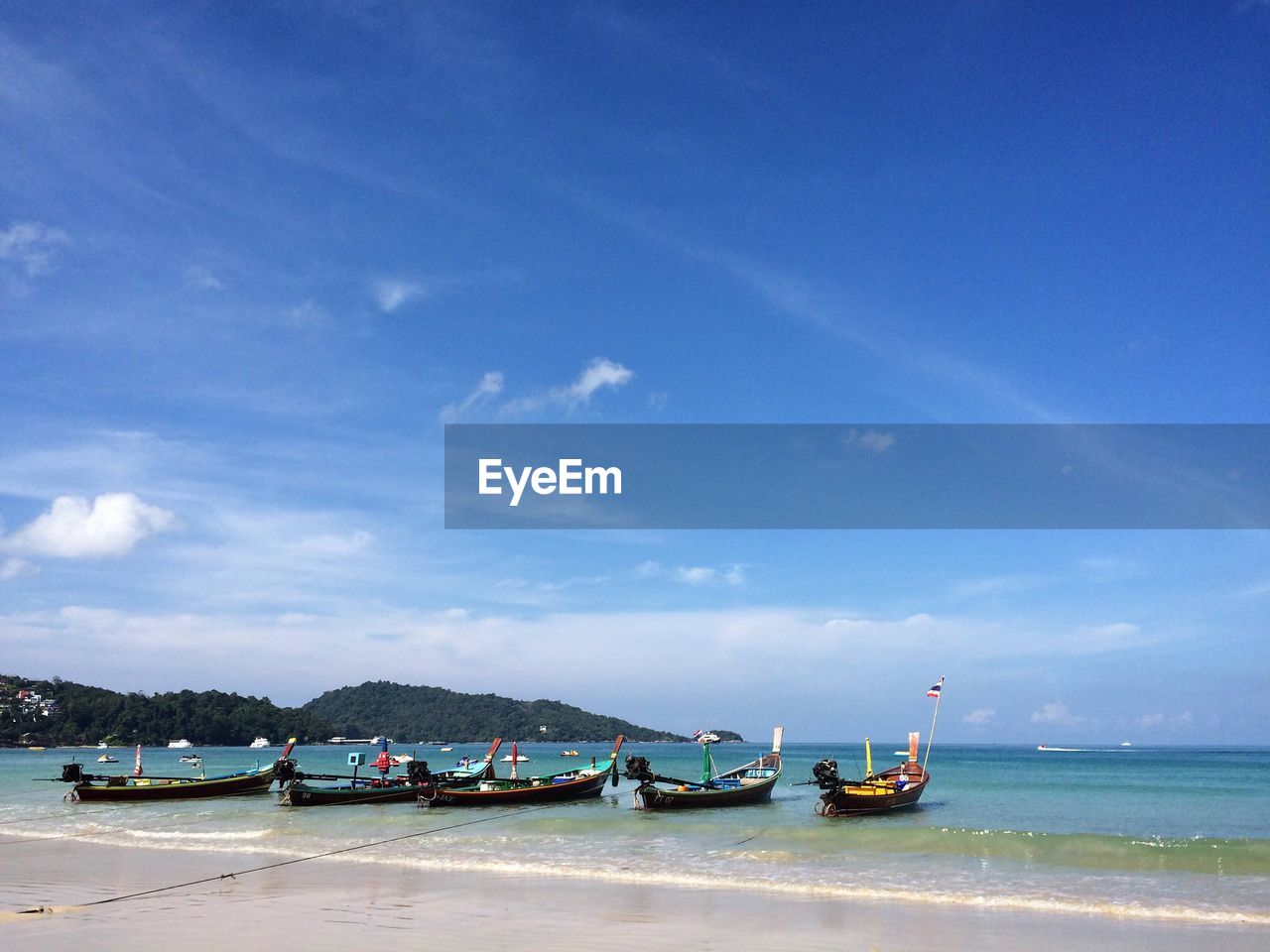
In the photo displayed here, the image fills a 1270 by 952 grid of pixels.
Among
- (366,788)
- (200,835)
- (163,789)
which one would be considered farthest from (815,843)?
(163,789)

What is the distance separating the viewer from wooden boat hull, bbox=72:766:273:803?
39219 mm

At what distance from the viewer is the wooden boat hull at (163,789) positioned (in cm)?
3922

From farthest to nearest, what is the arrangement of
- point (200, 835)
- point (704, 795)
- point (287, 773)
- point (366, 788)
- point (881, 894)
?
point (287, 773) < point (366, 788) < point (704, 795) < point (200, 835) < point (881, 894)

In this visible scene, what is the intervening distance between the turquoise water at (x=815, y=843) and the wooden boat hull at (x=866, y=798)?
0.53 m

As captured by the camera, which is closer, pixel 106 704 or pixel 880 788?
pixel 880 788

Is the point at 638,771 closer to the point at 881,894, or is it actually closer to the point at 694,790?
the point at 694,790

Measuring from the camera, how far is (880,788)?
32500mm

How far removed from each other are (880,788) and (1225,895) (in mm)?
15565

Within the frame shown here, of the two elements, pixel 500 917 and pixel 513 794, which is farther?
pixel 513 794

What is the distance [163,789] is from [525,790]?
16.7 m

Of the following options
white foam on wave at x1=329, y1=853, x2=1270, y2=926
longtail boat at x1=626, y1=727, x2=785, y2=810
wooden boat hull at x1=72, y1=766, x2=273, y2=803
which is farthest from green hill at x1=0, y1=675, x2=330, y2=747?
white foam on wave at x1=329, y1=853, x2=1270, y2=926

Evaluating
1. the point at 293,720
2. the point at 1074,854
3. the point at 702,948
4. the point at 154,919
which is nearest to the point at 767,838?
the point at 1074,854

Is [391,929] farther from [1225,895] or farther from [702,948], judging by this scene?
[1225,895]

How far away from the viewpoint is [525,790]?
117ft
